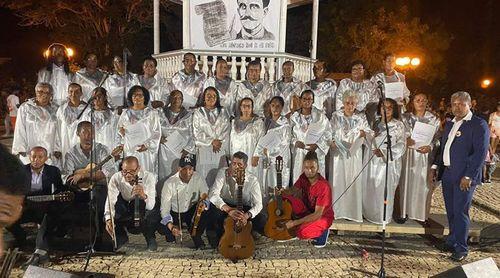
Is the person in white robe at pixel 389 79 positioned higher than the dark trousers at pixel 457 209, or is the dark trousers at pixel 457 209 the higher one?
the person in white robe at pixel 389 79

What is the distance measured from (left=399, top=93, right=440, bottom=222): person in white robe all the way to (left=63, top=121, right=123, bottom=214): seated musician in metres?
4.57

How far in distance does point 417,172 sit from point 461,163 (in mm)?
1098

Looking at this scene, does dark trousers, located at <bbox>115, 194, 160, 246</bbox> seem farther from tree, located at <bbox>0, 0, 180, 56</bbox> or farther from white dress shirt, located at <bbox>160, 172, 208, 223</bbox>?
tree, located at <bbox>0, 0, 180, 56</bbox>

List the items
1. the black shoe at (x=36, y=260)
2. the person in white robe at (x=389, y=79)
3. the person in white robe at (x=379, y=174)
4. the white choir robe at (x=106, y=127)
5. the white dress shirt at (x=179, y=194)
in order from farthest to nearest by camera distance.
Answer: the person in white robe at (x=389, y=79), the white choir robe at (x=106, y=127), the person in white robe at (x=379, y=174), the white dress shirt at (x=179, y=194), the black shoe at (x=36, y=260)

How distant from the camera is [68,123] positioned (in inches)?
303

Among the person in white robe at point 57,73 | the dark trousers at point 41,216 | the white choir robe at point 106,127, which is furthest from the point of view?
the person in white robe at point 57,73

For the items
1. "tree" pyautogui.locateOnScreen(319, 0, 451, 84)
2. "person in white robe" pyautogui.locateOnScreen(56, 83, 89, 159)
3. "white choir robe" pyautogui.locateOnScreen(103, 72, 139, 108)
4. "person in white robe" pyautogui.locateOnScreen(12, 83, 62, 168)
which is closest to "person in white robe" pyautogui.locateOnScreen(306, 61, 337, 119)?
"white choir robe" pyautogui.locateOnScreen(103, 72, 139, 108)

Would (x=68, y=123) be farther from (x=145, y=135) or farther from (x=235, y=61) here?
(x=235, y=61)

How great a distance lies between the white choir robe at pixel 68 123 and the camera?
770 centimetres

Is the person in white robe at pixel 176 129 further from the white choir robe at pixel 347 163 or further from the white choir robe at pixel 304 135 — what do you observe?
the white choir robe at pixel 347 163

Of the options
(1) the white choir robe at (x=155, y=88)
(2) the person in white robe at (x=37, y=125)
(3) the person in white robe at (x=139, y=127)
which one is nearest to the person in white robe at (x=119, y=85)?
(1) the white choir robe at (x=155, y=88)

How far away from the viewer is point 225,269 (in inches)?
245

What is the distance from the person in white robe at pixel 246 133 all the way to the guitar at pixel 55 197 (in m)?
2.74

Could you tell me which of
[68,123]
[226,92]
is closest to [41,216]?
[68,123]
